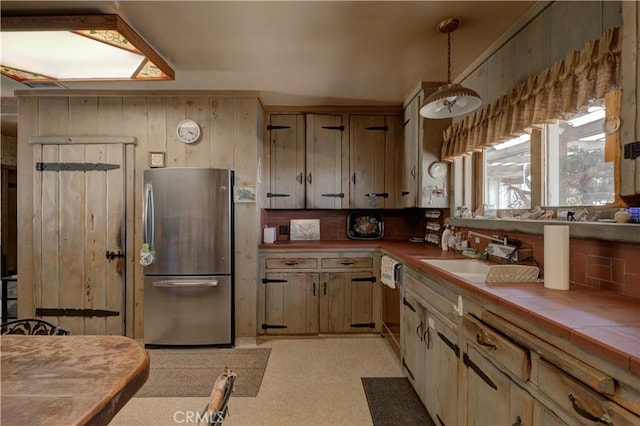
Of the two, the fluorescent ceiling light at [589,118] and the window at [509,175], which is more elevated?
the fluorescent ceiling light at [589,118]

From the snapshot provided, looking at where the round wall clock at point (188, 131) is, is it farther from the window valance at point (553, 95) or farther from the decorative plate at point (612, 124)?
the decorative plate at point (612, 124)

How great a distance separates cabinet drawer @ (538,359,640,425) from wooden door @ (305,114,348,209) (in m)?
2.80

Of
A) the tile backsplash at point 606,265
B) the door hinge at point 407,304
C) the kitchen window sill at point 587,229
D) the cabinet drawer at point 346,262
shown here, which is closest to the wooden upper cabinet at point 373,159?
the cabinet drawer at point 346,262

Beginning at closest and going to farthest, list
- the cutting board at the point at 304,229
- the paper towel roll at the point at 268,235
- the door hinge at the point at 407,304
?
the door hinge at the point at 407,304 → the paper towel roll at the point at 268,235 → the cutting board at the point at 304,229

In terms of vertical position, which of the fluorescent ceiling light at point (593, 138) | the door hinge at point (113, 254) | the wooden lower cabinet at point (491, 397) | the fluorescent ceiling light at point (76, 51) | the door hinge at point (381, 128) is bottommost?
the wooden lower cabinet at point (491, 397)

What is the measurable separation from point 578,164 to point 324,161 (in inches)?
94.8

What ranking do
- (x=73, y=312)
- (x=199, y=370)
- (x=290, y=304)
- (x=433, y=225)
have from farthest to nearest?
1. (x=433, y=225)
2. (x=290, y=304)
3. (x=73, y=312)
4. (x=199, y=370)

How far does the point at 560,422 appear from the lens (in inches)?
33.9

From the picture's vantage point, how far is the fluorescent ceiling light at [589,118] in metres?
1.50

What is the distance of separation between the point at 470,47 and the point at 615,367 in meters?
2.26

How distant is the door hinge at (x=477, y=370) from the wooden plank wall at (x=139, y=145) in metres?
2.11

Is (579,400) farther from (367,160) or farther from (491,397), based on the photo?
(367,160)

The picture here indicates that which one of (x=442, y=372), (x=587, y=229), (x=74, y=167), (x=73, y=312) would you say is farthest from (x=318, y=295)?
(x=74, y=167)

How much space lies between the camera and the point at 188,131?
9.89 feet
